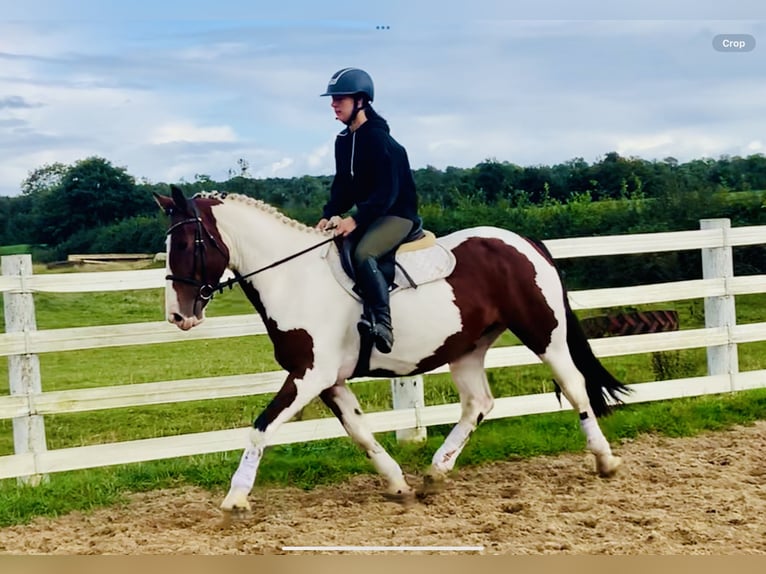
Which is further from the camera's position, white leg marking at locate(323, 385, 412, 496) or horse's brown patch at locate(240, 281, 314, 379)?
white leg marking at locate(323, 385, 412, 496)

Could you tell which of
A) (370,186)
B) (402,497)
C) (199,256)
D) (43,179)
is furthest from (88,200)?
(402,497)

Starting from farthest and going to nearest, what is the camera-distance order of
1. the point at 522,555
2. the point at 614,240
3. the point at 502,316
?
the point at 614,240
the point at 502,316
the point at 522,555

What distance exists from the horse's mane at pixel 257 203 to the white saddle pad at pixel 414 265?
0.15 meters

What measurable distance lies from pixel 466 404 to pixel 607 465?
64cm

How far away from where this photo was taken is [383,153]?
12.3 feet

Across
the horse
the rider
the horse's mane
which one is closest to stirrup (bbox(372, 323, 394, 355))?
the rider

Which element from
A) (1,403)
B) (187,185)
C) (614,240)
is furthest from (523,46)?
(1,403)

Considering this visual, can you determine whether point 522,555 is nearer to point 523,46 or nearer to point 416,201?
point 416,201

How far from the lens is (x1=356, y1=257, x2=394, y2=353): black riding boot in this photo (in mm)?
3703

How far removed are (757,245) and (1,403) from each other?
137 inches

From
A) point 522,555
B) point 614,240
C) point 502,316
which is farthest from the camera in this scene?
point 614,240

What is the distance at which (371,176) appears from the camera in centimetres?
380

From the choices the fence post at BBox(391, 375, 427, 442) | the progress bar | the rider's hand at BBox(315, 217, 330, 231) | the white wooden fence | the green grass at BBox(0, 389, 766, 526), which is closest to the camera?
the progress bar

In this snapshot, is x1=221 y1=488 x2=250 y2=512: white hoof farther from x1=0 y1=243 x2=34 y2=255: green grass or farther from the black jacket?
x1=0 y1=243 x2=34 y2=255: green grass
